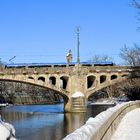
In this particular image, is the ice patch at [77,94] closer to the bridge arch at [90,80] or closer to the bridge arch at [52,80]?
the bridge arch at [90,80]

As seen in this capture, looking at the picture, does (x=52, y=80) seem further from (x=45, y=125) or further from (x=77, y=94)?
(x=45, y=125)

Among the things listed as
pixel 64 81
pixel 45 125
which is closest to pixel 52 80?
pixel 64 81

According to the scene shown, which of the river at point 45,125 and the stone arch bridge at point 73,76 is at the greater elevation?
the stone arch bridge at point 73,76

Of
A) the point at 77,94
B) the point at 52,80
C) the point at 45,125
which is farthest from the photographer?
the point at 52,80

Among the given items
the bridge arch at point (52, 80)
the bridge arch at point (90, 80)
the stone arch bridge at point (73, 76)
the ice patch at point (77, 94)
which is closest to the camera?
the stone arch bridge at point (73, 76)

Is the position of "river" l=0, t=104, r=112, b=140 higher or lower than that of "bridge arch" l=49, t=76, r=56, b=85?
lower

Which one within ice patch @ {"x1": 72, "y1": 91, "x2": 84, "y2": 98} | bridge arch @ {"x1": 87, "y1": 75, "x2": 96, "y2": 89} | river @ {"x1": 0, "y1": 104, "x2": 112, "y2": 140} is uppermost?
bridge arch @ {"x1": 87, "y1": 75, "x2": 96, "y2": 89}

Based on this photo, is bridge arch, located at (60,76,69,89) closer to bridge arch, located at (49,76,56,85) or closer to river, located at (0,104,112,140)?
bridge arch, located at (49,76,56,85)

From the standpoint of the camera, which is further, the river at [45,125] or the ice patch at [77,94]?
the ice patch at [77,94]

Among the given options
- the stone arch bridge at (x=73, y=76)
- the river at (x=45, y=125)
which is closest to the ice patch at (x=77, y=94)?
the stone arch bridge at (x=73, y=76)

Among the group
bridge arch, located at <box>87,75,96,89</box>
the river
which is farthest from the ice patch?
the river

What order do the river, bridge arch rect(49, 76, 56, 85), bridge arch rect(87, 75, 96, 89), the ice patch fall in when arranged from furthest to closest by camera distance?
1. bridge arch rect(49, 76, 56, 85)
2. bridge arch rect(87, 75, 96, 89)
3. the ice patch
4. the river

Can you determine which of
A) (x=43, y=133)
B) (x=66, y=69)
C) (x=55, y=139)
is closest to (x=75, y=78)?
(x=66, y=69)

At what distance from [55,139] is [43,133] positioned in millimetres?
4720
